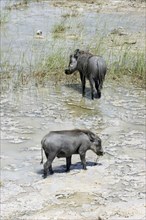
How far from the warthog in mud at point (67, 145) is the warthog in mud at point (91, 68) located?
140 inches

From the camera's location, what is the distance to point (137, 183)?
26.7 feet

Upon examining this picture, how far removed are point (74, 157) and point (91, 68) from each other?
10.8ft

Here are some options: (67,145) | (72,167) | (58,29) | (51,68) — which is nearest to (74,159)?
(72,167)

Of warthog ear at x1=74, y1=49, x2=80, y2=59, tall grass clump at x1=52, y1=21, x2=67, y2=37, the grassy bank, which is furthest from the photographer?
tall grass clump at x1=52, y1=21, x2=67, y2=37

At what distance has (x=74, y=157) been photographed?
A: 29.8 feet

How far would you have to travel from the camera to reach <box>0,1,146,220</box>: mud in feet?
24.5

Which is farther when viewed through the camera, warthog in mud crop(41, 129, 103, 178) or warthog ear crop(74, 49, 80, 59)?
warthog ear crop(74, 49, 80, 59)

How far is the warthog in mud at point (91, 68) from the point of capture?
12.0 meters

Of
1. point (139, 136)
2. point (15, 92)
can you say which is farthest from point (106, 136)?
point (15, 92)

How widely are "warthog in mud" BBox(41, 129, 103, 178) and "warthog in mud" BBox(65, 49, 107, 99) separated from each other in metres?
3.56

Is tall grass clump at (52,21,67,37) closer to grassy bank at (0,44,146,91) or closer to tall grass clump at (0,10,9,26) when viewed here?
tall grass clump at (0,10,9,26)

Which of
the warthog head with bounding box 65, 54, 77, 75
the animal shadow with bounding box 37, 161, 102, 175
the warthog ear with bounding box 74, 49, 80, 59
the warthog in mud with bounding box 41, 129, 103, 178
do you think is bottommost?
the animal shadow with bounding box 37, 161, 102, 175

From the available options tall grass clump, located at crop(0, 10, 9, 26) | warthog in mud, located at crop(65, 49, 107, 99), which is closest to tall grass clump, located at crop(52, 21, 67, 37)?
tall grass clump, located at crop(0, 10, 9, 26)

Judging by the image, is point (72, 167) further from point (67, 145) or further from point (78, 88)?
point (78, 88)
